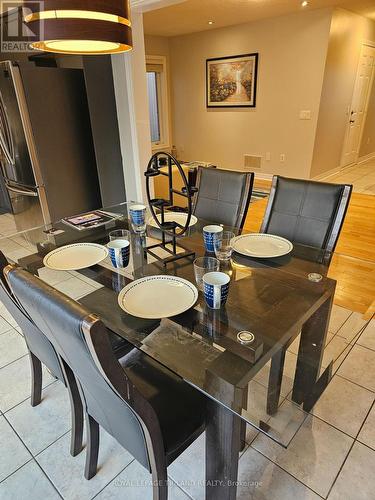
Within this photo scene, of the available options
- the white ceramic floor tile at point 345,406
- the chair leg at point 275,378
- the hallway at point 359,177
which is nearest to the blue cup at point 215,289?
the chair leg at point 275,378

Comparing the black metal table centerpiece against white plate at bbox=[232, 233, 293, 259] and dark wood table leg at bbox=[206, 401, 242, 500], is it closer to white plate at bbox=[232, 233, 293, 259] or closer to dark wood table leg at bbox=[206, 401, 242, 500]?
white plate at bbox=[232, 233, 293, 259]

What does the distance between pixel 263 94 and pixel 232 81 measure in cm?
64

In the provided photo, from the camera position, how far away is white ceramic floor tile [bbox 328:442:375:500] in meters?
1.24

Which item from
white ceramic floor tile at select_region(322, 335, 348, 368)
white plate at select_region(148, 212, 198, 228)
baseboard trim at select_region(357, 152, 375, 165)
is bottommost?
baseboard trim at select_region(357, 152, 375, 165)

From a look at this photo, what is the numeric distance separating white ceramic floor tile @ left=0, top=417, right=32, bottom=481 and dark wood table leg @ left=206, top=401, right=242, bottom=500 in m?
0.83

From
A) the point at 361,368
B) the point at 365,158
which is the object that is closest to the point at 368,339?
the point at 361,368

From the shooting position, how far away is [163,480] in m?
1.02

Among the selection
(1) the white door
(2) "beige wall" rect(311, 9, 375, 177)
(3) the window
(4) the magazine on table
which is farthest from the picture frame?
(4) the magazine on table

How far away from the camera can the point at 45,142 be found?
10.2ft

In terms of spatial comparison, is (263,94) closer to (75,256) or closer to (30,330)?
(75,256)

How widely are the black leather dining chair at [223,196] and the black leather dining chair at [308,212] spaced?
176mm

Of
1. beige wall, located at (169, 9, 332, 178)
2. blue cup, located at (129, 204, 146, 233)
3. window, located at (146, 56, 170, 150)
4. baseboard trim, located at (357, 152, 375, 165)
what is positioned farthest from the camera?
baseboard trim, located at (357, 152, 375, 165)

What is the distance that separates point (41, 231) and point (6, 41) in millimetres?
3083

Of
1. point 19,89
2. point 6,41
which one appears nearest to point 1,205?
point 6,41
